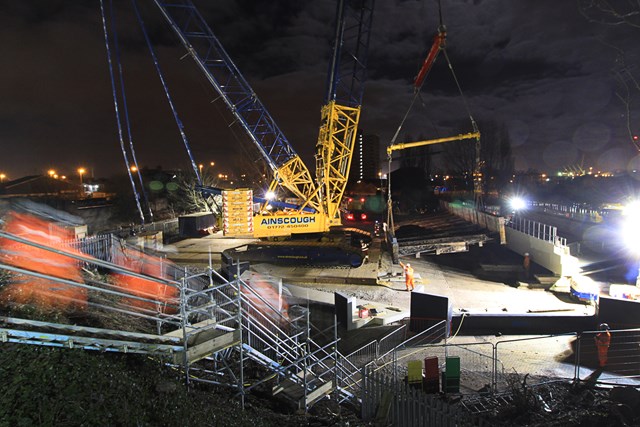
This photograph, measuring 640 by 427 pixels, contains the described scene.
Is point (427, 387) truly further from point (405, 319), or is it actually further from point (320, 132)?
point (320, 132)

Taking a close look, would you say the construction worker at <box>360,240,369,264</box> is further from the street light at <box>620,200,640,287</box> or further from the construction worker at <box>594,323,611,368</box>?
the street light at <box>620,200,640,287</box>

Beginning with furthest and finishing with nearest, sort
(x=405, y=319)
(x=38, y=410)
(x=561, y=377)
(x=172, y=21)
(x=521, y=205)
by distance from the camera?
(x=521, y=205) < (x=172, y=21) < (x=405, y=319) < (x=561, y=377) < (x=38, y=410)

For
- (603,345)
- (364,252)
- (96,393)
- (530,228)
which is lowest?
(603,345)

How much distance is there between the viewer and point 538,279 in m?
16.4

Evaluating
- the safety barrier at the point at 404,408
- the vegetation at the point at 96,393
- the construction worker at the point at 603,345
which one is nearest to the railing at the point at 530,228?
the construction worker at the point at 603,345

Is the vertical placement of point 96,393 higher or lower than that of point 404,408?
higher

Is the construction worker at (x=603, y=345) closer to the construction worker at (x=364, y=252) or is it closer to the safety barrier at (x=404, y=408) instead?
the safety barrier at (x=404, y=408)

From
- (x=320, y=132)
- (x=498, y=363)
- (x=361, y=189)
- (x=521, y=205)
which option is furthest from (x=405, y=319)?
(x=361, y=189)

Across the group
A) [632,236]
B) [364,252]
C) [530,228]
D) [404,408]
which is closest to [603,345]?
[404,408]

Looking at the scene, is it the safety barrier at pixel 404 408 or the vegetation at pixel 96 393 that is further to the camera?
the safety barrier at pixel 404 408

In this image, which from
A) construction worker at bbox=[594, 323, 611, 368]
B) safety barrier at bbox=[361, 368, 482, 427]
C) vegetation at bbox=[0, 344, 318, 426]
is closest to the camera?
vegetation at bbox=[0, 344, 318, 426]

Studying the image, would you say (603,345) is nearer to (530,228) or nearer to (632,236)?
(632,236)

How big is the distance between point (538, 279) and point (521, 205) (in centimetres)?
2414

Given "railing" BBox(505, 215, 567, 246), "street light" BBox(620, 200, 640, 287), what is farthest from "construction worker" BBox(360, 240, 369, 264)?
"street light" BBox(620, 200, 640, 287)
